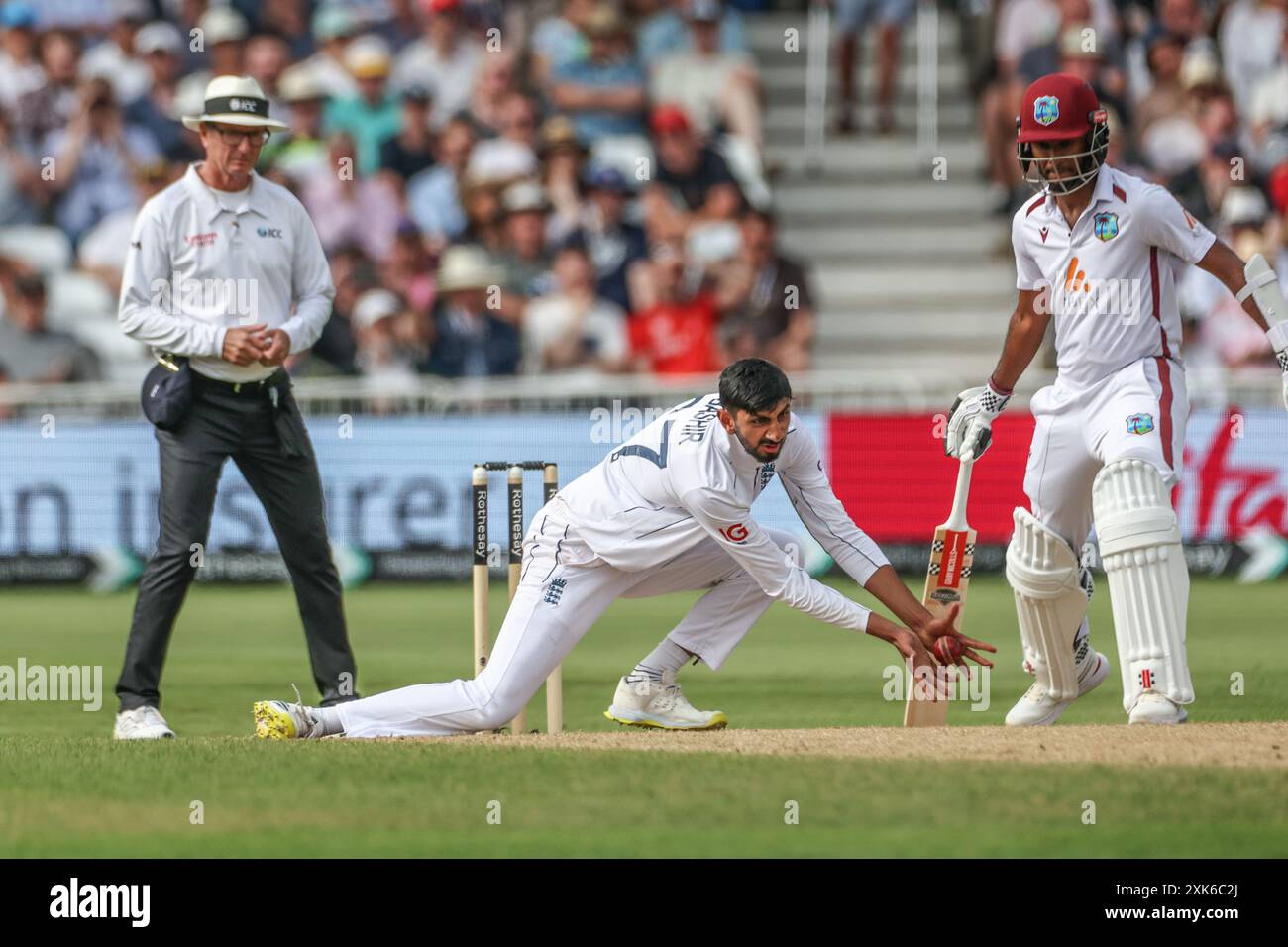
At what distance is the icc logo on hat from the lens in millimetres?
9125

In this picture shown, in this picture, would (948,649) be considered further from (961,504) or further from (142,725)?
(142,725)

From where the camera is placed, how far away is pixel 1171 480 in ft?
29.5

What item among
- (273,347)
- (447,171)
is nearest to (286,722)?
(273,347)

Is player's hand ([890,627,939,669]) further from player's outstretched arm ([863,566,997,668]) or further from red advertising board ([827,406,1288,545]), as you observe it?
red advertising board ([827,406,1288,545])

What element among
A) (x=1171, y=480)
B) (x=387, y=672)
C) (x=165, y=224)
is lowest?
(x=387, y=672)

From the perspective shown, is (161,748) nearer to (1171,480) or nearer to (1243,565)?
(1171,480)

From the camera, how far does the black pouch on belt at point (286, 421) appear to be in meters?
10.2

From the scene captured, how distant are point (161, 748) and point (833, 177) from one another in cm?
1712

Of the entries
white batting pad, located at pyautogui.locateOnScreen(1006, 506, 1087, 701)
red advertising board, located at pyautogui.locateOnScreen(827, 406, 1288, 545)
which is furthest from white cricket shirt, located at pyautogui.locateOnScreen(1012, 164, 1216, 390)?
red advertising board, located at pyautogui.locateOnScreen(827, 406, 1288, 545)

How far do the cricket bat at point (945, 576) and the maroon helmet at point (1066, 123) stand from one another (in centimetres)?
145

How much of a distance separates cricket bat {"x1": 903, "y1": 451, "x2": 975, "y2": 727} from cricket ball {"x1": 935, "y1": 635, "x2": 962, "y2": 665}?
38.5 inches

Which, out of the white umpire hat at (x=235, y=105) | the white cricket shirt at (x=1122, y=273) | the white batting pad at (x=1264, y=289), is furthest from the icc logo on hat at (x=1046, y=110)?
the white umpire hat at (x=235, y=105)

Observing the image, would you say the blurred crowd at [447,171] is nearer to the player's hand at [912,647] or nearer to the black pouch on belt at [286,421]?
the black pouch on belt at [286,421]
